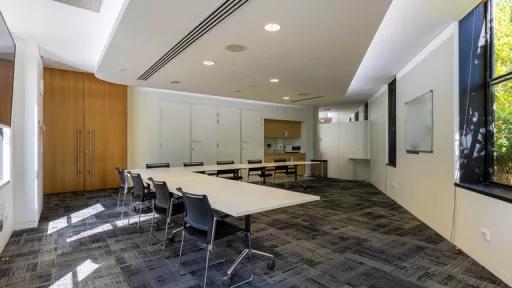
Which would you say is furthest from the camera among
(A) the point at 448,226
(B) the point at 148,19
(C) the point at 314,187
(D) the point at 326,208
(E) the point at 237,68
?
(C) the point at 314,187

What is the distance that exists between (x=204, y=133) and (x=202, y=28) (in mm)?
5310

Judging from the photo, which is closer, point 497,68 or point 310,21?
point 310,21

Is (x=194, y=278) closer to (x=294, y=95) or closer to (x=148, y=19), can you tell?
(x=148, y=19)

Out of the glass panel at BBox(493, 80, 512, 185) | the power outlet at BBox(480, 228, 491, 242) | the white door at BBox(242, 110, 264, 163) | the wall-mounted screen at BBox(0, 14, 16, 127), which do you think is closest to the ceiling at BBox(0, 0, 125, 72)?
the wall-mounted screen at BBox(0, 14, 16, 127)

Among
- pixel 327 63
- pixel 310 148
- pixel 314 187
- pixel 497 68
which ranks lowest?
pixel 314 187

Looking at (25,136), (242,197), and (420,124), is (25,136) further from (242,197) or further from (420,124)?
(420,124)

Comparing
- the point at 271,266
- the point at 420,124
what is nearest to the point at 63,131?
the point at 271,266

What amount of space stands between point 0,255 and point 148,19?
10.2 ft

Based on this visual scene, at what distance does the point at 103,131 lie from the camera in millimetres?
6863

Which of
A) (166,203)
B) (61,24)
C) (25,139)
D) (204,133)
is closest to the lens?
(166,203)

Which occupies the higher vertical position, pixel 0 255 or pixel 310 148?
pixel 310 148

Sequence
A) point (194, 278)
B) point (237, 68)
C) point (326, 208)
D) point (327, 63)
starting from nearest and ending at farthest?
1. point (194, 278)
2. point (327, 63)
3. point (237, 68)
4. point (326, 208)

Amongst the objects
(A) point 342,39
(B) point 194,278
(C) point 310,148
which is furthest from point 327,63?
(C) point 310,148

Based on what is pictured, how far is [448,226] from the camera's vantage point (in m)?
3.58
